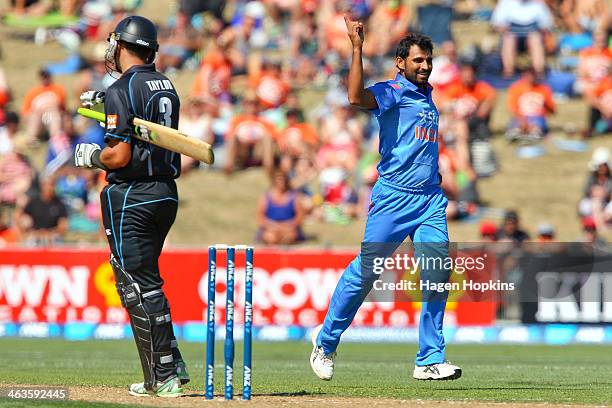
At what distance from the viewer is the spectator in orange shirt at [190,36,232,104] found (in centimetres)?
2483

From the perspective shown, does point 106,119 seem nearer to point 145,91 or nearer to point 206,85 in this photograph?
point 145,91

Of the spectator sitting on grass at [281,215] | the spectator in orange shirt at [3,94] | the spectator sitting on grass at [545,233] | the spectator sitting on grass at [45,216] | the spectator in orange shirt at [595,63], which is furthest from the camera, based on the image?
the spectator in orange shirt at [3,94]

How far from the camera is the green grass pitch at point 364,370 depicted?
32.7ft

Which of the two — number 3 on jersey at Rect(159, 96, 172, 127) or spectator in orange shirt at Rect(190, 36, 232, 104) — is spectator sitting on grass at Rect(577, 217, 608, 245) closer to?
spectator in orange shirt at Rect(190, 36, 232, 104)

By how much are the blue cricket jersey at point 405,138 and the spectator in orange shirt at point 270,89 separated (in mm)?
14315

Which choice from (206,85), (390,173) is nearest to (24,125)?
(206,85)

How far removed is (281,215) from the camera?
21031 mm

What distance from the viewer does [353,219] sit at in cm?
2219

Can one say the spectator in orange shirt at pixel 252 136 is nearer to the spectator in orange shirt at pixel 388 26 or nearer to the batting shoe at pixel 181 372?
the spectator in orange shirt at pixel 388 26

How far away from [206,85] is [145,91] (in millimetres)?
16065

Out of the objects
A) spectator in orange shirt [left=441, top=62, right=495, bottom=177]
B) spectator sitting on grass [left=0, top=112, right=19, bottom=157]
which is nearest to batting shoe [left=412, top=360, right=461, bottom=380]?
spectator in orange shirt [left=441, top=62, right=495, bottom=177]

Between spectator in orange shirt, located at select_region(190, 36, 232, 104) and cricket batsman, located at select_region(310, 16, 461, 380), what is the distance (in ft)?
48.4

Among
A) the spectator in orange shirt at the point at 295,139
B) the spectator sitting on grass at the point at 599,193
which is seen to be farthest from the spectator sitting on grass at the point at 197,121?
the spectator sitting on grass at the point at 599,193

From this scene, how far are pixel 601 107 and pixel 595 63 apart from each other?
815 mm
